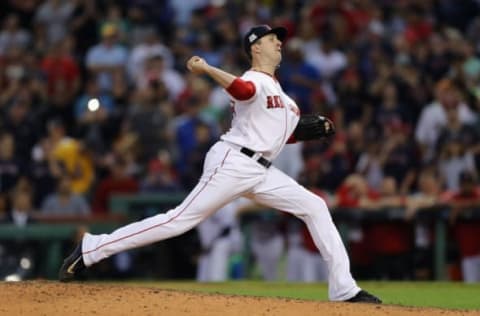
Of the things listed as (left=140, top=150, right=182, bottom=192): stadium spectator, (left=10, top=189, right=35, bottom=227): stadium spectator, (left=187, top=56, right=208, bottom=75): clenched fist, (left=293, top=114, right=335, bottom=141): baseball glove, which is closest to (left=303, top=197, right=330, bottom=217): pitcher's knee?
(left=293, top=114, right=335, bottom=141): baseball glove

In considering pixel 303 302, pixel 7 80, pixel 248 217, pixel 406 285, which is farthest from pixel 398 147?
pixel 303 302

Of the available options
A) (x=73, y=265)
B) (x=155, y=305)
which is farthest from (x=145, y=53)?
(x=155, y=305)

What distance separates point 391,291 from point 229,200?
10.3 feet

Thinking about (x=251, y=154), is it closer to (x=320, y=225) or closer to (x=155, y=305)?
(x=320, y=225)

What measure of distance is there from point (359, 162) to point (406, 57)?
6.73 feet

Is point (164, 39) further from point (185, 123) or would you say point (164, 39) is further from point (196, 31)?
point (185, 123)

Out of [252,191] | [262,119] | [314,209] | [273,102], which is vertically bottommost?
[314,209]

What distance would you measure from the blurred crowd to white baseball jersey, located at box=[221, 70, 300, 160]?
18.8 feet

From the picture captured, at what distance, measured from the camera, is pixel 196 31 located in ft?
58.4

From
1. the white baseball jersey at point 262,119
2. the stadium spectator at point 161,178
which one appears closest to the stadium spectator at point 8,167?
the stadium spectator at point 161,178

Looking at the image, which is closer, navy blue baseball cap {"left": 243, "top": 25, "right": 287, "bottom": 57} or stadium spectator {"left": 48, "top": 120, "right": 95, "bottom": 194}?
navy blue baseball cap {"left": 243, "top": 25, "right": 287, "bottom": 57}

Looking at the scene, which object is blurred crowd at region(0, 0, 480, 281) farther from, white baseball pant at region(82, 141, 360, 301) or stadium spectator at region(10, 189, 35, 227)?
white baseball pant at region(82, 141, 360, 301)

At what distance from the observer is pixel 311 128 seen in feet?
29.7

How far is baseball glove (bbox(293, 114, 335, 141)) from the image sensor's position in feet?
29.7
